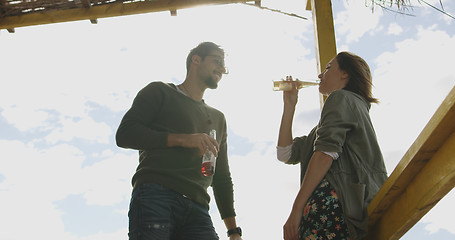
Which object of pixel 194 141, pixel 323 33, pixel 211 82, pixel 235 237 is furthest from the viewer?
pixel 323 33

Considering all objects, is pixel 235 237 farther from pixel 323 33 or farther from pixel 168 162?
pixel 323 33

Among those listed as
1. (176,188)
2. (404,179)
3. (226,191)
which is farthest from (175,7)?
(404,179)

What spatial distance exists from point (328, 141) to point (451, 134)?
21.1 inches

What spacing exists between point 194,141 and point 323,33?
1.18 meters

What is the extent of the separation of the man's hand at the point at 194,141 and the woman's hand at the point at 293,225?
42 cm

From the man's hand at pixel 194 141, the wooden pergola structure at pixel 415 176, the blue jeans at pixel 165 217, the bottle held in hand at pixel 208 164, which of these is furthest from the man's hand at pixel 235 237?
the wooden pergola structure at pixel 415 176

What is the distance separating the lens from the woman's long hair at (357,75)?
1.86 meters

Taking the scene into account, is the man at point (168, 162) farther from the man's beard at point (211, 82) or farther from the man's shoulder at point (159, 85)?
the man's beard at point (211, 82)

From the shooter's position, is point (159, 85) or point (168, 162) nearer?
point (168, 162)

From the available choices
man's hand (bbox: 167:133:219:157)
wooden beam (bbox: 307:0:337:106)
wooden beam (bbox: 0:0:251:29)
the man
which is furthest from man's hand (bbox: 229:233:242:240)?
wooden beam (bbox: 0:0:251:29)

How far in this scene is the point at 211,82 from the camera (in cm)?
229

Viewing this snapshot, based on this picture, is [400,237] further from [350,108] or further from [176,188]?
[176,188]

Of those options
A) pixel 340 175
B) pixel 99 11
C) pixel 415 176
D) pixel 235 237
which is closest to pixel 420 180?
pixel 415 176

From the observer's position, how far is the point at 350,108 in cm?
169
